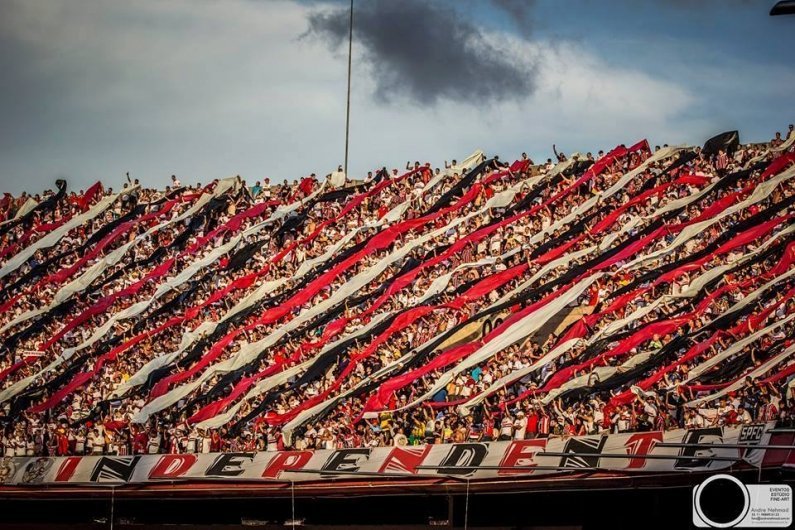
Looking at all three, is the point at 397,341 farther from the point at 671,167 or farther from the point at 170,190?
the point at 170,190

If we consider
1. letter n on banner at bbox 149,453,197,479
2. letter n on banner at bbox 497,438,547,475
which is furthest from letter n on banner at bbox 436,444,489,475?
letter n on banner at bbox 149,453,197,479

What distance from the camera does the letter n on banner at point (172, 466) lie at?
41.7 m

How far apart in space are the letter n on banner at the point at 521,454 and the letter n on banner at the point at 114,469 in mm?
11475

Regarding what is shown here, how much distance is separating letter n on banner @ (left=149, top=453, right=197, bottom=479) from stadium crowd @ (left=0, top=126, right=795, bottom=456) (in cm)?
339

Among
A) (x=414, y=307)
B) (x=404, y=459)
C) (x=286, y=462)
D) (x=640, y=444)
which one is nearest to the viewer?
(x=640, y=444)

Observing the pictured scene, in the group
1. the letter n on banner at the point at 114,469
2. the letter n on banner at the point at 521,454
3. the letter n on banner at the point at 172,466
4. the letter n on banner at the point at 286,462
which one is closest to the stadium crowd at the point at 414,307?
the letter n on banner at the point at 521,454

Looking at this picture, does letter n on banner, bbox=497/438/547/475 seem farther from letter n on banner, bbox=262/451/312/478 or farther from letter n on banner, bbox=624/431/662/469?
letter n on banner, bbox=262/451/312/478

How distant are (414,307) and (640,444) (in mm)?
15503

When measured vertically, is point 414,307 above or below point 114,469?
above

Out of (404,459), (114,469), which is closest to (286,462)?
(404,459)

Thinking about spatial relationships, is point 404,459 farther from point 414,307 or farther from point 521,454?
point 414,307

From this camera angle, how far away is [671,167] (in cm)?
4941

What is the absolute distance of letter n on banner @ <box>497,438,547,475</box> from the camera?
36312 millimetres

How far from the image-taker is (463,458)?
1483 inches
